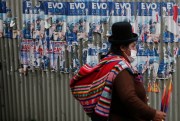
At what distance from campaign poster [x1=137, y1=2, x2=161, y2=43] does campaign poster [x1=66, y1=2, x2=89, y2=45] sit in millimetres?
771

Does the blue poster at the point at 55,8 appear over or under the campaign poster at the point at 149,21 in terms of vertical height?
over

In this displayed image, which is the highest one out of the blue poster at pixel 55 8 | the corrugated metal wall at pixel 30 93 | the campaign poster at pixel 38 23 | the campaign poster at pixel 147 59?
the blue poster at pixel 55 8

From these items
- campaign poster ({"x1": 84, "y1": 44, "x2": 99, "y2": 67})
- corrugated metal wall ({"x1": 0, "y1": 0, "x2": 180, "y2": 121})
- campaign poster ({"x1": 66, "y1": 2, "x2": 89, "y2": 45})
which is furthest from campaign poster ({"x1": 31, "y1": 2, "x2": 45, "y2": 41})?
campaign poster ({"x1": 84, "y1": 44, "x2": 99, "y2": 67})

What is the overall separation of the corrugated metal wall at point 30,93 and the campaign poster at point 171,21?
161 cm

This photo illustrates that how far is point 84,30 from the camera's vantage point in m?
6.20

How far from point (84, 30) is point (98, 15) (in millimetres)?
304

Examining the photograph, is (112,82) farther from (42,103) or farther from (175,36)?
(42,103)

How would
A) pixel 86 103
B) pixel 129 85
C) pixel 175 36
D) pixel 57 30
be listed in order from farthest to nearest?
pixel 57 30, pixel 175 36, pixel 86 103, pixel 129 85

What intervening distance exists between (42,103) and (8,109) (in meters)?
0.61

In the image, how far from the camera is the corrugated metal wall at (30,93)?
6.48 metres

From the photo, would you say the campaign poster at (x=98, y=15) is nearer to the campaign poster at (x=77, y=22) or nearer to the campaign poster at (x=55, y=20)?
the campaign poster at (x=77, y=22)

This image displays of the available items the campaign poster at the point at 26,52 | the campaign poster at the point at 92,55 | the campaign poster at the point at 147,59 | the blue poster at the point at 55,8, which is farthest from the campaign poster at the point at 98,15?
the campaign poster at the point at 26,52

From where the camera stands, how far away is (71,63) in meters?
6.35

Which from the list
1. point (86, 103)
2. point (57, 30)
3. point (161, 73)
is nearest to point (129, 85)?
point (86, 103)
